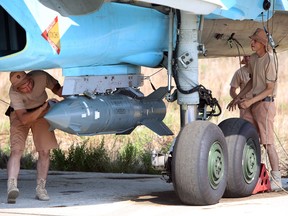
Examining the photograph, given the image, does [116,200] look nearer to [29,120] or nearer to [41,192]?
[41,192]

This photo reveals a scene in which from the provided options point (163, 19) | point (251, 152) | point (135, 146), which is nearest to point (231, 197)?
point (251, 152)

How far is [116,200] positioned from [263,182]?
2.00 metres

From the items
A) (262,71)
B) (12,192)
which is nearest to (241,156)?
(262,71)

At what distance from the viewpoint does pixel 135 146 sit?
18531 mm

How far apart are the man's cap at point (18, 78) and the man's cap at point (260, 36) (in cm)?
313

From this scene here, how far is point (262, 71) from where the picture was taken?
44.9 feet

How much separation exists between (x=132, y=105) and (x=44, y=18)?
2309mm

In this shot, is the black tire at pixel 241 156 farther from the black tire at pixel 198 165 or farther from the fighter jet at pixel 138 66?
the black tire at pixel 198 165

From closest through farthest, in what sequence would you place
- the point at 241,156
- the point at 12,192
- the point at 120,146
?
the point at 12,192 < the point at 241,156 < the point at 120,146

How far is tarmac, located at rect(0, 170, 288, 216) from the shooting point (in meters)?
11.6

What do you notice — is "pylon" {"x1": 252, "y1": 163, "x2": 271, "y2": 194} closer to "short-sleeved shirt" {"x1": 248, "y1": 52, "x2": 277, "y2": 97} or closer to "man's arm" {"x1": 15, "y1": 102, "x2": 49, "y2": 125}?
"short-sleeved shirt" {"x1": 248, "y1": 52, "x2": 277, "y2": 97}

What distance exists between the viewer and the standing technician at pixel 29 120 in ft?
40.7

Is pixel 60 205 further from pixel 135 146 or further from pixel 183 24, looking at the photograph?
pixel 135 146

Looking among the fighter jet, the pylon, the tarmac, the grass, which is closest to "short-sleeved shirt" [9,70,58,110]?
the fighter jet
